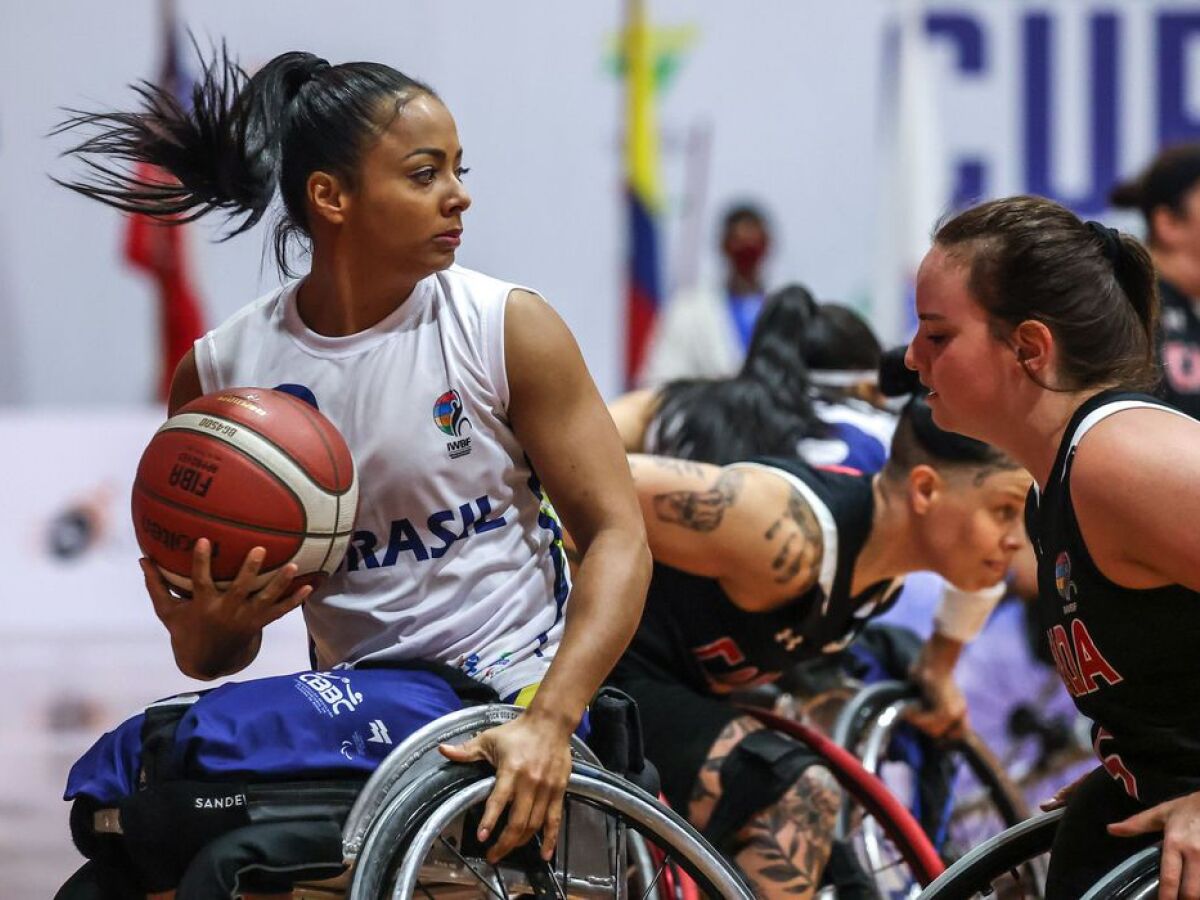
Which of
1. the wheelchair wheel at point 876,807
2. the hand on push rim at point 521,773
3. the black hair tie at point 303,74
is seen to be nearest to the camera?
the hand on push rim at point 521,773

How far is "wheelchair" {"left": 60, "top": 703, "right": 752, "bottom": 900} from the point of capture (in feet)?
7.27

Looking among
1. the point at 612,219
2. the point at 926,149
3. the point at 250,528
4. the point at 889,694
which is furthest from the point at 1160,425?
the point at 612,219

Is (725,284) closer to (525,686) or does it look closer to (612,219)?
(612,219)

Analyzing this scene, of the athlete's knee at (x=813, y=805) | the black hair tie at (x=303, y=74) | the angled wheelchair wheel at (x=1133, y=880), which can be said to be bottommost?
the athlete's knee at (x=813, y=805)

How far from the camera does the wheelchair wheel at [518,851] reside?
7.25 feet

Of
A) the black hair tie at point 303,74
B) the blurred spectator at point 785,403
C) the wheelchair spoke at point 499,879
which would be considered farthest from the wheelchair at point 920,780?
the black hair tie at point 303,74

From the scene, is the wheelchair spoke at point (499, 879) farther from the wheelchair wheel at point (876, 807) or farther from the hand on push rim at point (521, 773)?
the wheelchair wheel at point (876, 807)

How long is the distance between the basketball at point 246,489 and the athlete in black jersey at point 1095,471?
798 mm

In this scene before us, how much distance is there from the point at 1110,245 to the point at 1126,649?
1.78 ft

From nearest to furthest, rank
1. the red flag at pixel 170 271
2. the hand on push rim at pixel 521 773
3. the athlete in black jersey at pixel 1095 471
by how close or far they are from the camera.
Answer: the athlete in black jersey at pixel 1095 471 → the hand on push rim at pixel 521 773 → the red flag at pixel 170 271

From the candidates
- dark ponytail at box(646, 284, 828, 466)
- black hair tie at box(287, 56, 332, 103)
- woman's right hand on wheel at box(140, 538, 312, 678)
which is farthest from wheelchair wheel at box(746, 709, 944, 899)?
black hair tie at box(287, 56, 332, 103)

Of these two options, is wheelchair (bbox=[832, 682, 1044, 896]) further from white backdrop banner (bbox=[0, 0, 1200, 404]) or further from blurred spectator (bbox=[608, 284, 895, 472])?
white backdrop banner (bbox=[0, 0, 1200, 404])

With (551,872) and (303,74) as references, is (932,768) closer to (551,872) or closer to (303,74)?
(551,872)

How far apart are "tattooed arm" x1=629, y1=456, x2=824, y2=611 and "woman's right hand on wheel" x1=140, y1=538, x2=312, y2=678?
0.85 metres
